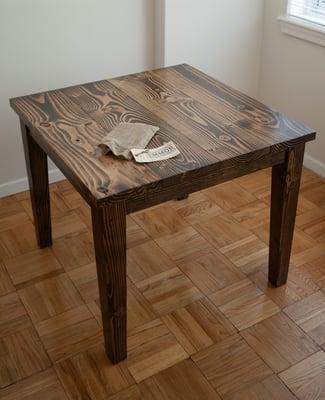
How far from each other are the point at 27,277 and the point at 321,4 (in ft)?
5.75

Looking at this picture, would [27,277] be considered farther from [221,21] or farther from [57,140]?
[221,21]

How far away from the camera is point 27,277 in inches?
75.0

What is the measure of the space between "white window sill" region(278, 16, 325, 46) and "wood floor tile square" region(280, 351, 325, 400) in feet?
4.63

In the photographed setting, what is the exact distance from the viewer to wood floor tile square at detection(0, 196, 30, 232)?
221 cm

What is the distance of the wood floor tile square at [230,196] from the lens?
2.33m

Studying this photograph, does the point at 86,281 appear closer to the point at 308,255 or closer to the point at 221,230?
the point at 221,230

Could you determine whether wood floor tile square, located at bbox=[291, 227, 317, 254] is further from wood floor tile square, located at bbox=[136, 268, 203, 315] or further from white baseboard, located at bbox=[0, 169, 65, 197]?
white baseboard, located at bbox=[0, 169, 65, 197]

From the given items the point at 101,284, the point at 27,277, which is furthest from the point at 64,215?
the point at 101,284

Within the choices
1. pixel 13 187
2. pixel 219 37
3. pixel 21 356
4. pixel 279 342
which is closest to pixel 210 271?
pixel 279 342

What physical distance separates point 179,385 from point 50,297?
0.58 meters

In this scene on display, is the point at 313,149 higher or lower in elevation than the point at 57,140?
lower

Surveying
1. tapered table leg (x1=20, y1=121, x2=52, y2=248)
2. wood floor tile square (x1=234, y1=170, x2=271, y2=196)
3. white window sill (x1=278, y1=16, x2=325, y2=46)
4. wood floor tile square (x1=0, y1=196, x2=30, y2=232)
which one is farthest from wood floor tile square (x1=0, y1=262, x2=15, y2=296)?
white window sill (x1=278, y1=16, x2=325, y2=46)

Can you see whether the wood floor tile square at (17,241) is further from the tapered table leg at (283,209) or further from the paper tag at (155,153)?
the tapered table leg at (283,209)

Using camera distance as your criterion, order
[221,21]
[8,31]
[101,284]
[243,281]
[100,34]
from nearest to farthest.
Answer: [101,284] → [243,281] → [8,31] → [100,34] → [221,21]
